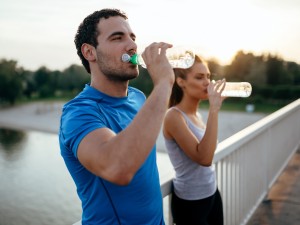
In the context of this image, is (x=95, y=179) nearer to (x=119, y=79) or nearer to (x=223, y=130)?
(x=119, y=79)

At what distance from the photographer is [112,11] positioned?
1.29 meters

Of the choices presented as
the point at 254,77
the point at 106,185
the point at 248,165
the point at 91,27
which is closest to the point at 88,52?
the point at 91,27

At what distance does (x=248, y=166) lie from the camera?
→ 9.20ft

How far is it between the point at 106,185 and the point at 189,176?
0.76 m

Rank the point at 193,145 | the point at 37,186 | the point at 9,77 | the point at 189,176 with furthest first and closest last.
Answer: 1. the point at 9,77
2. the point at 37,186
3. the point at 189,176
4. the point at 193,145

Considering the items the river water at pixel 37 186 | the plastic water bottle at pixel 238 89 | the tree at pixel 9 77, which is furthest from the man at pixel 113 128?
the tree at pixel 9 77

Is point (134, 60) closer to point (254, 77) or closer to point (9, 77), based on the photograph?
point (254, 77)

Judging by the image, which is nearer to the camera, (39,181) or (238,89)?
(238,89)

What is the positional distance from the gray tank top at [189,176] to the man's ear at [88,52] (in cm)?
65

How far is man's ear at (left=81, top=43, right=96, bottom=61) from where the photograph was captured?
125 cm

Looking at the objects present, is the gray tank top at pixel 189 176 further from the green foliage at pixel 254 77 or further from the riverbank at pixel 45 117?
the green foliage at pixel 254 77

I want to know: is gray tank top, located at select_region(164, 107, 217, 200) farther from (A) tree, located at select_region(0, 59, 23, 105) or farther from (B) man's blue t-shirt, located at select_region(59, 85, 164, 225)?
(A) tree, located at select_region(0, 59, 23, 105)

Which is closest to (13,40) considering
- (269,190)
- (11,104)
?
(11,104)

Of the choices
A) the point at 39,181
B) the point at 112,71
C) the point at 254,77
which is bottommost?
the point at 39,181
